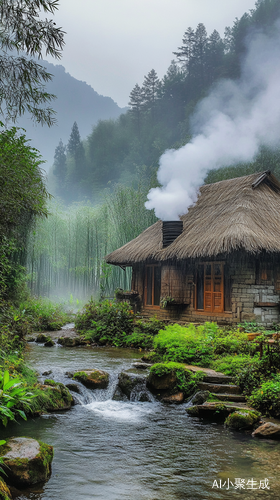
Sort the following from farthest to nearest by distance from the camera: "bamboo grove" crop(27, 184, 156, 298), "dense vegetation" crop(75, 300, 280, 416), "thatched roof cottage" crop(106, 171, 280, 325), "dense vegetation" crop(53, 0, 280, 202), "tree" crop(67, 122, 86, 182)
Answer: "tree" crop(67, 122, 86, 182) → "dense vegetation" crop(53, 0, 280, 202) → "bamboo grove" crop(27, 184, 156, 298) → "thatched roof cottage" crop(106, 171, 280, 325) → "dense vegetation" crop(75, 300, 280, 416)

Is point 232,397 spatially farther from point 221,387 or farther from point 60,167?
point 60,167

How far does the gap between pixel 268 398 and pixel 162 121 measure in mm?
30386

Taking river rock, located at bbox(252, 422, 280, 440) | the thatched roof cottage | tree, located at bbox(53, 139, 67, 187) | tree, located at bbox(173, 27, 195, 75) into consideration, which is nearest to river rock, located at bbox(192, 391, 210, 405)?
river rock, located at bbox(252, 422, 280, 440)

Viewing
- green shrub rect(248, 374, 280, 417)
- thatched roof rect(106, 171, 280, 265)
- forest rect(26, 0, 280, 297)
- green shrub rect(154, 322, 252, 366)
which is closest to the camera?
green shrub rect(248, 374, 280, 417)

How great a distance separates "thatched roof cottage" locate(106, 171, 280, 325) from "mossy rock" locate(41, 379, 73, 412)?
5.23 m

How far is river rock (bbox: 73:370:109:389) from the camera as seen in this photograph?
6.64 meters

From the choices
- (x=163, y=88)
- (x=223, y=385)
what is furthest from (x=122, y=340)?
(x=163, y=88)

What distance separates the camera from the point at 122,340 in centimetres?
1098

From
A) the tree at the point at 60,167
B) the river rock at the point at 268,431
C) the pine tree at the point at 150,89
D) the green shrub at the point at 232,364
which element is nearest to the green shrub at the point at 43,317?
the green shrub at the point at 232,364

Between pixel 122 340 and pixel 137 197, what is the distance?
338 inches

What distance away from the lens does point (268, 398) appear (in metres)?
5.32

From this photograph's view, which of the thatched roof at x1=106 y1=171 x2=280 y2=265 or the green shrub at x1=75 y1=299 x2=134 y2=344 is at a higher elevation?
the thatched roof at x1=106 y1=171 x2=280 y2=265

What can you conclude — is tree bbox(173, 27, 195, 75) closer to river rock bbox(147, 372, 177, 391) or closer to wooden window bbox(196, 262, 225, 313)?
wooden window bbox(196, 262, 225, 313)

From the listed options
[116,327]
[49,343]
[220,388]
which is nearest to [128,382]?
[220,388]
